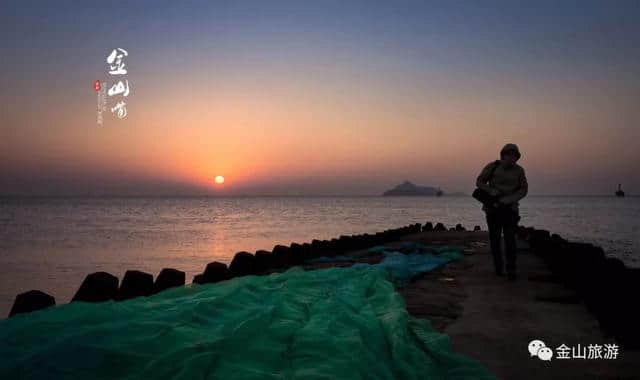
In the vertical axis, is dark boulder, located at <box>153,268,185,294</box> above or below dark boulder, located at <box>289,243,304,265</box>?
above

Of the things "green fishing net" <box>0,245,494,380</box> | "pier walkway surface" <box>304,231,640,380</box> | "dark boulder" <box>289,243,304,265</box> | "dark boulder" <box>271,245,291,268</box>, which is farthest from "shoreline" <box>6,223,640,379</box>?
"dark boulder" <box>289,243,304,265</box>

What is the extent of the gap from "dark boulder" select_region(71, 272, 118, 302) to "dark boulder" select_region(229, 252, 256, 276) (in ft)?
8.62

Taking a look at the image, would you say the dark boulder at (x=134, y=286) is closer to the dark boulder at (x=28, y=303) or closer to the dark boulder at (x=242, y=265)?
the dark boulder at (x=28, y=303)

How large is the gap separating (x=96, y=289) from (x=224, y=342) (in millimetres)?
1818

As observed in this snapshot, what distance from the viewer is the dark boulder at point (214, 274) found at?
20.2ft

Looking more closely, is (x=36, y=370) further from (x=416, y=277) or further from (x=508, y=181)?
(x=508, y=181)

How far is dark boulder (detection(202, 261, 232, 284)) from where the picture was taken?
20.2 feet

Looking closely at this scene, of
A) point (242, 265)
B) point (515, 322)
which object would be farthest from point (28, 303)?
point (515, 322)

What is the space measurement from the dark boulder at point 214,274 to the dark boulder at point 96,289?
1684 mm

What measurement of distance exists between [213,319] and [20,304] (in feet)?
4.80

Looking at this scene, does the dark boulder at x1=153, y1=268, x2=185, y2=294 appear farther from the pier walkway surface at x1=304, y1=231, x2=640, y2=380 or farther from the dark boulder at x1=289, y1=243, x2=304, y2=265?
the dark boulder at x1=289, y1=243, x2=304, y2=265

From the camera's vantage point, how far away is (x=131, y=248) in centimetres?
3027

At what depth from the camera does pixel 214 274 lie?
622 cm

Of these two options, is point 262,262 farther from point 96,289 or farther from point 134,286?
point 96,289
